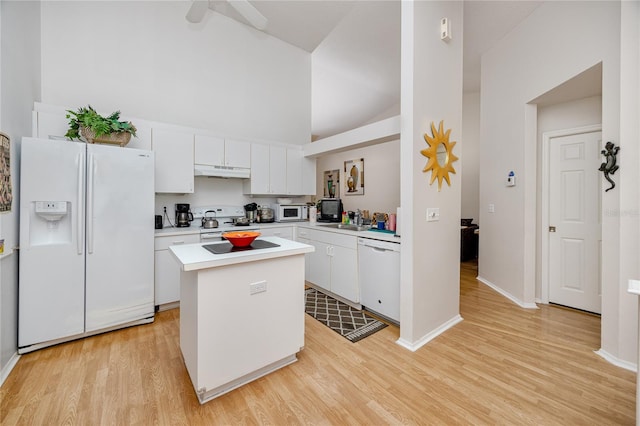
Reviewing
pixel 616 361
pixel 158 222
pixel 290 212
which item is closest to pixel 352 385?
pixel 616 361

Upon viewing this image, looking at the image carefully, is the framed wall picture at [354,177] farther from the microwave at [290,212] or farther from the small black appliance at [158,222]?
the small black appliance at [158,222]

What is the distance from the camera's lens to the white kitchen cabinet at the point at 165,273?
2832 mm

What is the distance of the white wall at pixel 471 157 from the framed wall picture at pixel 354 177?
7.92ft

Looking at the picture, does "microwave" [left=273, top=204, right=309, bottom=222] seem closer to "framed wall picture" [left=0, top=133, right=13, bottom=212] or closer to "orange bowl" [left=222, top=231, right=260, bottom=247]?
"orange bowl" [left=222, top=231, right=260, bottom=247]

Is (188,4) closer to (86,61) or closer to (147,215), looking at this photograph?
(86,61)

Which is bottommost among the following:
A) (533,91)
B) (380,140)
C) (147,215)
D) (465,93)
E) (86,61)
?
(147,215)

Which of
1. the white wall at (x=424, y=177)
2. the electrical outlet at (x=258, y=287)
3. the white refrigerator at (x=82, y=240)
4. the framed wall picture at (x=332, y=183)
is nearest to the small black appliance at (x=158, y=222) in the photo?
the white refrigerator at (x=82, y=240)

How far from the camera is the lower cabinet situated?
2.96 m

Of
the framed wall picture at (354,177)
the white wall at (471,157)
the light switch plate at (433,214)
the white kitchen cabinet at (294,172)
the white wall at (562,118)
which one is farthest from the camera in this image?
the framed wall picture at (354,177)

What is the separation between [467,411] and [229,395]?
145 cm

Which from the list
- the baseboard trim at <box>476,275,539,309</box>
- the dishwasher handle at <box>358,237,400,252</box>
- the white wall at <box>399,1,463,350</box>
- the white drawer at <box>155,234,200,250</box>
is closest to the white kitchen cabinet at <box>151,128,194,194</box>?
the white drawer at <box>155,234,200,250</box>

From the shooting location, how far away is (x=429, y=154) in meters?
2.30

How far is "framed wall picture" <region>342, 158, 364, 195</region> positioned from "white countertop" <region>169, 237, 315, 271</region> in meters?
5.32

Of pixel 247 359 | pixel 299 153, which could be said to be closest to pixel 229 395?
pixel 247 359
